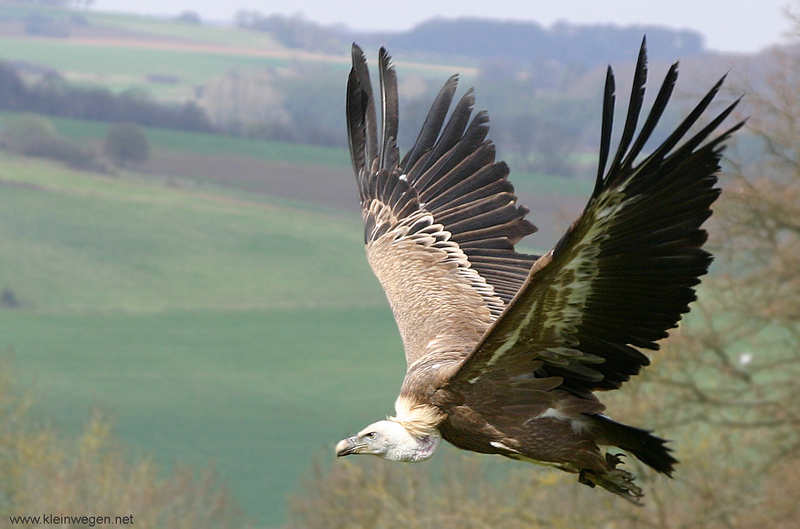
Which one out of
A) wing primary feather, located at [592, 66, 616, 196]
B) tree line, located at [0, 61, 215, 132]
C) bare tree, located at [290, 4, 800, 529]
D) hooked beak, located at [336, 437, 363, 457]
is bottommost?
tree line, located at [0, 61, 215, 132]

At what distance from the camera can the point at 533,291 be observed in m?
5.12

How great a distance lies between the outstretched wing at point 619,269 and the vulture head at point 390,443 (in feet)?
1.34

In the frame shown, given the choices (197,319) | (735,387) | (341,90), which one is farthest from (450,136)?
(341,90)

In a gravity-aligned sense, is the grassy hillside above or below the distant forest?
below

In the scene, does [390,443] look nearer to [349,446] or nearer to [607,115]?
[349,446]

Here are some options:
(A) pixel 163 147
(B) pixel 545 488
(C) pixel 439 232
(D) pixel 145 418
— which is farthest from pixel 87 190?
(C) pixel 439 232

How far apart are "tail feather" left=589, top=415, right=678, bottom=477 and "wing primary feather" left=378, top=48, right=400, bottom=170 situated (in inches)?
130

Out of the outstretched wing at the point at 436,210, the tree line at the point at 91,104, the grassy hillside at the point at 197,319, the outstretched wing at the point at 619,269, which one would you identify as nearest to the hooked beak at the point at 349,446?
the outstretched wing at the point at 619,269

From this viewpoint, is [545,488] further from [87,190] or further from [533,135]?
[87,190]

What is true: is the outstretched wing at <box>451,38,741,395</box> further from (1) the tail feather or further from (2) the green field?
(2) the green field

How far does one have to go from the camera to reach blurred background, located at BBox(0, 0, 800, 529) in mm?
19891

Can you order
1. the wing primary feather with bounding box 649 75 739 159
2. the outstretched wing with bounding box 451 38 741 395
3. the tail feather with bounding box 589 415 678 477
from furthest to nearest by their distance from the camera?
the tail feather with bounding box 589 415 678 477 → the outstretched wing with bounding box 451 38 741 395 → the wing primary feather with bounding box 649 75 739 159

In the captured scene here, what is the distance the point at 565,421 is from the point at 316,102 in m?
76.9

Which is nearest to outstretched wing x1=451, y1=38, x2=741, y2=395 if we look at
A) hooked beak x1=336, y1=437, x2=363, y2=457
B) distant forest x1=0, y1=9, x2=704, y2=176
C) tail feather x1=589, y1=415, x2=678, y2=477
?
tail feather x1=589, y1=415, x2=678, y2=477
